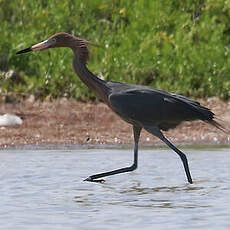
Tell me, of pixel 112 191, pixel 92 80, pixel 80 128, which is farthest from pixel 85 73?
pixel 80 128

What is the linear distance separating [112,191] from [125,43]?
473cm

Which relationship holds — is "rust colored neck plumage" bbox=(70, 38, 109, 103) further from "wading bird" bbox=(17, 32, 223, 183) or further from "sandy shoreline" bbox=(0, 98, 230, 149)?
"sandy shoreline" bbox=(0, 98, 230, 149)

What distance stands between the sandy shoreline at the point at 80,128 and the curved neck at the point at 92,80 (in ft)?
7.15

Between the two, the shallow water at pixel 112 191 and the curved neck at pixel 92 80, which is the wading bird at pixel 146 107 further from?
the shallow water at pixel 112 191

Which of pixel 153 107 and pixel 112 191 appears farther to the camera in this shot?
pixel 153 107

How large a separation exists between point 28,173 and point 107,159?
1.27m

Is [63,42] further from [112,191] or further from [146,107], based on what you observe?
[112,191]

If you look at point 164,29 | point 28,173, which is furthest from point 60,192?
point 164,29

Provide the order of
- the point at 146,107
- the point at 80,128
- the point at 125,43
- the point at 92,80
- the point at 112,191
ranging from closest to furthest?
1. the point at 112,191
2. the point at 146,107
3. the point at 92,80
4. the point at 80,128
5. the point at 125,43

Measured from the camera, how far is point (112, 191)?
22.0 ft

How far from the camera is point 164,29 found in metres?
11.6

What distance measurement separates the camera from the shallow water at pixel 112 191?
5.32 m

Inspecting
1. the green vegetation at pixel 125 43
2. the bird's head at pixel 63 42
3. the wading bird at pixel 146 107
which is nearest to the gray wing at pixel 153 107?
the wading bird at pixel 146 107

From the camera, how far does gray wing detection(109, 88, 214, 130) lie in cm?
705
